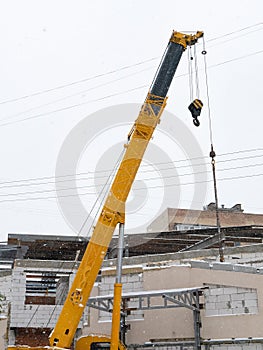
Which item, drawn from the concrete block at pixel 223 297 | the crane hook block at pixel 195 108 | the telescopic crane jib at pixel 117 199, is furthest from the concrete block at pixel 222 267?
the crane hook block at pixel 195 108

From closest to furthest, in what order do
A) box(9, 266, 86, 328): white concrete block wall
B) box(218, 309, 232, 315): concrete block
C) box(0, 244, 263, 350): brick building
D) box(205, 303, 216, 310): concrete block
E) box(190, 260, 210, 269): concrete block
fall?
box(0, 244, 263, 350): brick building < box(218, 309, 232, 315): concrete block < box(205, 303, 216, 310): concrete block < box(190, 260, 210, 269): concrete block < box(9, 266, 86, 328): white concrete block wall

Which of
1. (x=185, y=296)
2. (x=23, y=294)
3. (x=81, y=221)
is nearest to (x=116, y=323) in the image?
(x=185, y=296)

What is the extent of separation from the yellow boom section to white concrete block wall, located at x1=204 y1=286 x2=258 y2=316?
300 centimetres

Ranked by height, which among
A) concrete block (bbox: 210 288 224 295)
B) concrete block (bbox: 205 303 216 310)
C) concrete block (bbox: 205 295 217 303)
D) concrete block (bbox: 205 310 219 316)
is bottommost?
concrete block (bbox: 205 310 219 316)

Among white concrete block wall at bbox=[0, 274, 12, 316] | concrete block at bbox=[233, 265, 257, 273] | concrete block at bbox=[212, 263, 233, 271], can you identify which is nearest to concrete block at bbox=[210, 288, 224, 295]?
concrete block at bbox=[212, 263, 233, 271]

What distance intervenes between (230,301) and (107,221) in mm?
3643


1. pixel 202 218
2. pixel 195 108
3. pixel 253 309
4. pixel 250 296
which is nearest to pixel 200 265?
pixel 250 296

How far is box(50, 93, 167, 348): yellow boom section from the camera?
11.0 meters

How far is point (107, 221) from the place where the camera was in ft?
37.6

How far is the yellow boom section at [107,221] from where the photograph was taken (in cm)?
1096

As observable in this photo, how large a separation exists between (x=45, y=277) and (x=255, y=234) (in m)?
9.59

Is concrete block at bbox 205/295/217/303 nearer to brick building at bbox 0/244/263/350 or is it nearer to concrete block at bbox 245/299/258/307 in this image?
brick building at bbox 0/244/263/350

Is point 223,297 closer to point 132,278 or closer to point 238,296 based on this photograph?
point 238,296

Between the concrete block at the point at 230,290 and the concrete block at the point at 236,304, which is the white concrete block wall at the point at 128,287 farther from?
the concrete block at the point at 236,304
